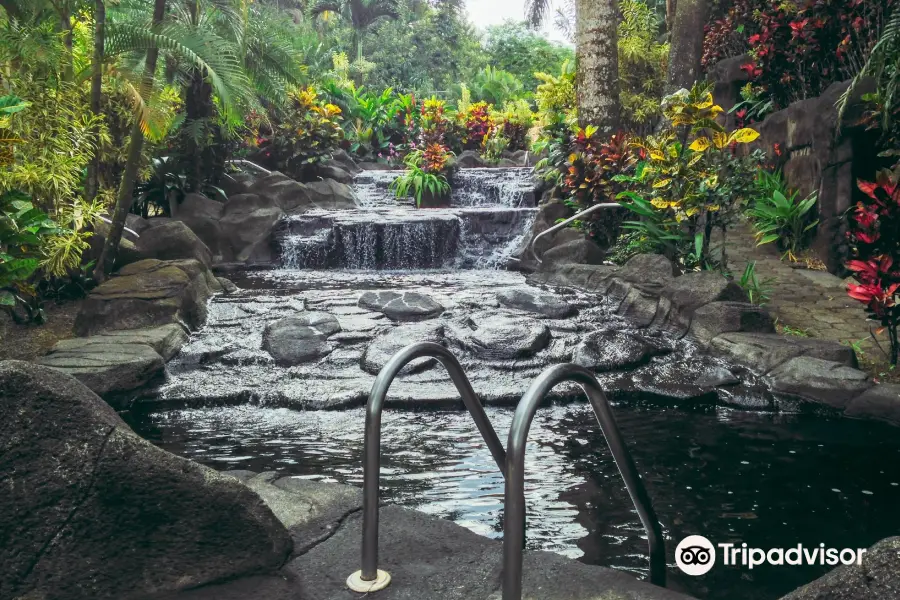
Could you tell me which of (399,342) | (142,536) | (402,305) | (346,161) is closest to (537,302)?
(402,305)

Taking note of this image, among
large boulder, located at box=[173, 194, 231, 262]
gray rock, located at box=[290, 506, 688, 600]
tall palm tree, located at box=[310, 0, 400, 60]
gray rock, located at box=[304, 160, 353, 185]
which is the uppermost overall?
tall palm tree, located at box=[310, 0, 400, 60]

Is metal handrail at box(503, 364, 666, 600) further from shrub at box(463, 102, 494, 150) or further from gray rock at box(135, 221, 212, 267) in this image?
shrub at box(463, 102, 494, 150)

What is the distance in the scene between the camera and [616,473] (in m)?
4.48

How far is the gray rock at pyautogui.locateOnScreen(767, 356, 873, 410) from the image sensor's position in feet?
18.0

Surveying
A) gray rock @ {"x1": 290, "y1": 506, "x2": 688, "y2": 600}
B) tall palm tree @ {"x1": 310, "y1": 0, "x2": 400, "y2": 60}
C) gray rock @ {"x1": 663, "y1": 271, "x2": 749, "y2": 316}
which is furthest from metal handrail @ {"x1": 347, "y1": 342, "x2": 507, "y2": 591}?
tall palm tree @ {"x1": 310, "y1": 0, "x2": 400, "y2": 60}

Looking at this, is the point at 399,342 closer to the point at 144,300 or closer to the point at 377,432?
the point at 144,300

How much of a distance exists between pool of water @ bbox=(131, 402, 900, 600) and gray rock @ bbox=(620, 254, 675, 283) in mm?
2698

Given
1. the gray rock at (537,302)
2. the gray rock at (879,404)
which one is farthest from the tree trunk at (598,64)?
the gray rock at (879,404)

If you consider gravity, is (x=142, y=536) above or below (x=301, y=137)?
below

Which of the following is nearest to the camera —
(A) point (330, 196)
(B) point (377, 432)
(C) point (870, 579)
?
(C) point (870, 579)

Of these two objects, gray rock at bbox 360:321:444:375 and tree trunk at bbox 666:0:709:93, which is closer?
gray rock at bbox 360:321:444:375

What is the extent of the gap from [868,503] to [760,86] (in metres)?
8.91

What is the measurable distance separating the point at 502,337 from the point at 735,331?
2030 mm

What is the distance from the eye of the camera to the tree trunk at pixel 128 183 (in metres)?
7.91
